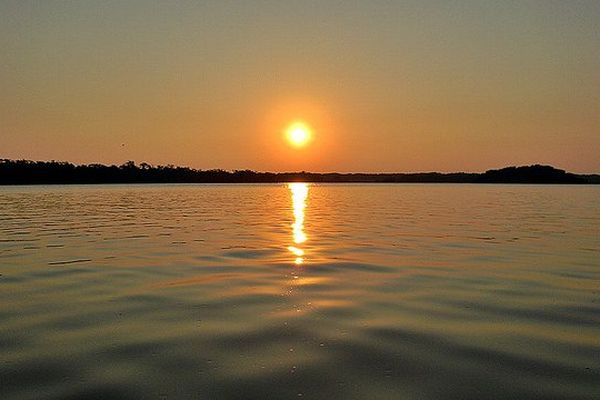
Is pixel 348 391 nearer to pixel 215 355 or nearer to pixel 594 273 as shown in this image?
pixel 215 355

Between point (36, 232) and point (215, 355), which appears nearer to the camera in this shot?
point (215, 355)

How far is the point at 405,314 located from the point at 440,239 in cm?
1325

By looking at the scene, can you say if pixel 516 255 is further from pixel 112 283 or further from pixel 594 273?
pixel 112 283

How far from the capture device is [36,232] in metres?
23.8

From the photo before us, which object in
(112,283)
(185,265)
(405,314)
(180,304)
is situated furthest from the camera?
(185,265)

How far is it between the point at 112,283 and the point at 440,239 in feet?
48.7

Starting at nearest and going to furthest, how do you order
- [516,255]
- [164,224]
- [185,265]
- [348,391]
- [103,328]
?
[348,391]
[103,328]
[185,265]
[516,255]
[164,224]

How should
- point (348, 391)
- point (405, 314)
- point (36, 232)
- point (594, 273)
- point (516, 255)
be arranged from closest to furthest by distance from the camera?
point (348, 391), point (405, 314), point (594, 273), point (516, 255), point (36, 232)

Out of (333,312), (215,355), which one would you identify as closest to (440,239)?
(333,312)

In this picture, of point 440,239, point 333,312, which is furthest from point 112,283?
Result: point 440,239

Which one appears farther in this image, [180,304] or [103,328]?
[180,304]

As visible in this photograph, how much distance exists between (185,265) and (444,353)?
971cm

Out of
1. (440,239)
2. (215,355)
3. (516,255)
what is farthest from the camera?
(440,239)

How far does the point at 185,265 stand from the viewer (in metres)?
14.8
